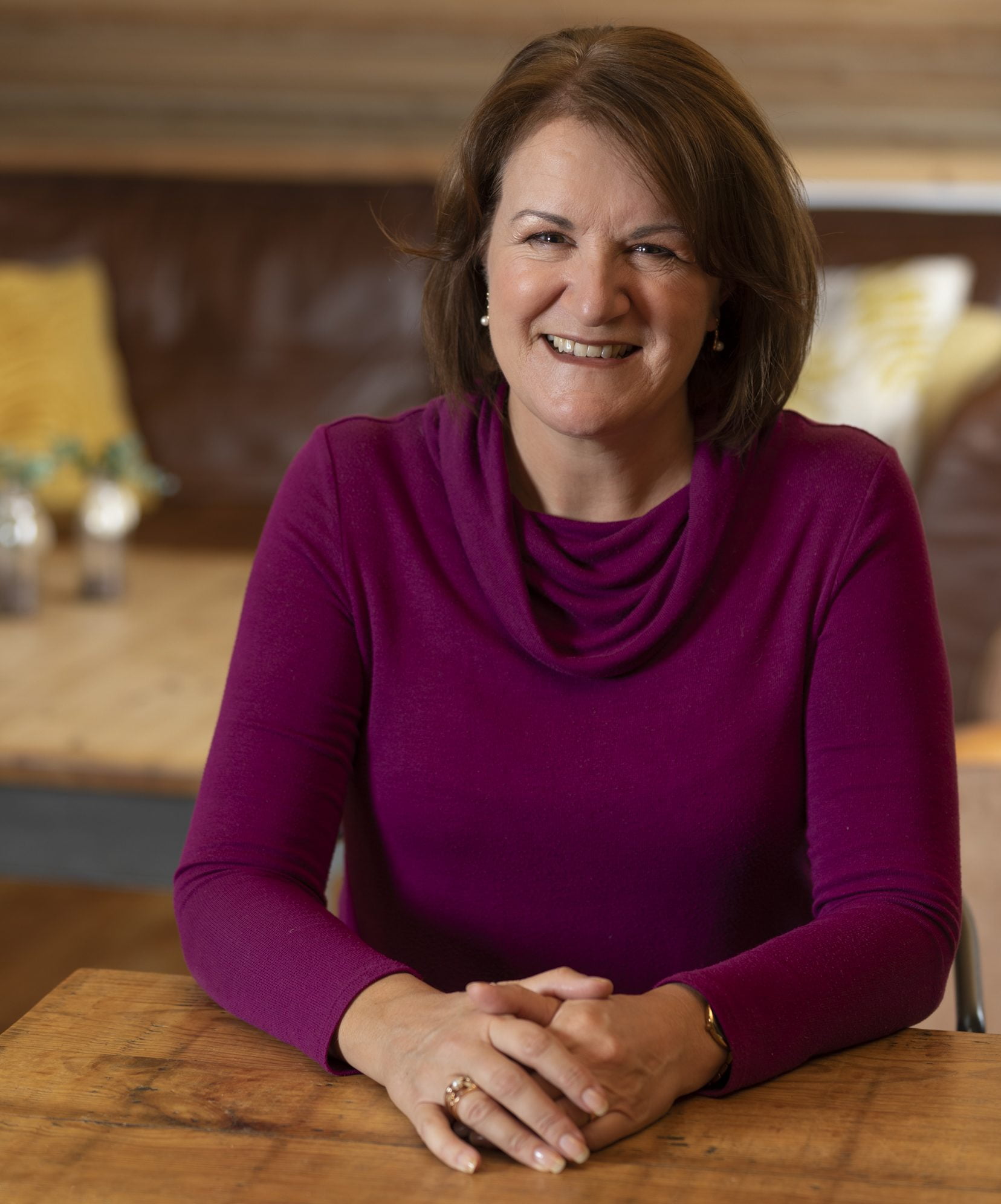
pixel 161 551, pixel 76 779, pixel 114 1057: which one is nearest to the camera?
pixel 114 1057

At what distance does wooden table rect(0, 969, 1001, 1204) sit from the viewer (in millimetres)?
786

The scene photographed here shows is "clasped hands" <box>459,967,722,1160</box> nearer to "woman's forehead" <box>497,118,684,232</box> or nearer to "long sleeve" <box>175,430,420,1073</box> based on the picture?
"long sleeve" <box>175,430,420,1073</box>

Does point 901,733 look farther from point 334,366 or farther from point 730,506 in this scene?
point 334,366

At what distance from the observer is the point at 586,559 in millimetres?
1264

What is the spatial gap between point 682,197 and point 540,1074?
676 mm

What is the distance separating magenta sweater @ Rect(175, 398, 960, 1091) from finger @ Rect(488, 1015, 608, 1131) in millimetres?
256

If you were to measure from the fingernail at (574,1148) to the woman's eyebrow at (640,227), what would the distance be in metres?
0.70

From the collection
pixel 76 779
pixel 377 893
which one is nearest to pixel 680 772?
pixel 377 893

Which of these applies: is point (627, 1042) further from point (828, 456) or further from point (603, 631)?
point (828, 456)

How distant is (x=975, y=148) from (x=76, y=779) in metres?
3.21

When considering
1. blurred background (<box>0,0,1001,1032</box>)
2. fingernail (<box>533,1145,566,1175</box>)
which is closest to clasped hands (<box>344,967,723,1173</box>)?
fingernail (<box>533,1145,566,1175</box>)

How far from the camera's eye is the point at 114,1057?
0.93 meters

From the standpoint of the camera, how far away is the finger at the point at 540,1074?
2.77ft

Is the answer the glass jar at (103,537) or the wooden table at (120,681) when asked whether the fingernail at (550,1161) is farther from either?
the glass jar at (103,537)
